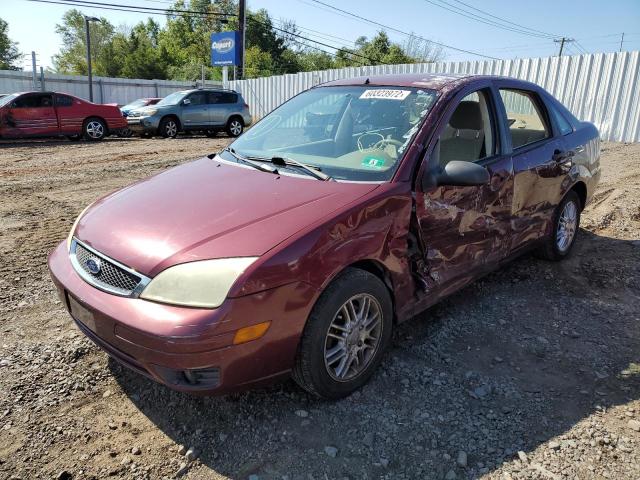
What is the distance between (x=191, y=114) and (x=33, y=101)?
178 inches

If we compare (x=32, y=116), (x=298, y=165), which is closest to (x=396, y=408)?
(x=298, y=165)

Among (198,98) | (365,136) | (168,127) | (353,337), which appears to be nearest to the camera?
(353,337)

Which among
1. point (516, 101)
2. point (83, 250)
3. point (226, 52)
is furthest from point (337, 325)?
point (226, 52)

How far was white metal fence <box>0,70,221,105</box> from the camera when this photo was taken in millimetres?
24531

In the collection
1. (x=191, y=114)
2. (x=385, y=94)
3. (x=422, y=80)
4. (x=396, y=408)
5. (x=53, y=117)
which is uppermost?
(x=422, y=80)

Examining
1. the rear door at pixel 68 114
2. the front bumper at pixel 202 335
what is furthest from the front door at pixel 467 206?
the rear door at pixel 68 114

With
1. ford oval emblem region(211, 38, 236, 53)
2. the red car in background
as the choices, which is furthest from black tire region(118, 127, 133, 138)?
ford oval emblem region(211, 38, 236, 53)

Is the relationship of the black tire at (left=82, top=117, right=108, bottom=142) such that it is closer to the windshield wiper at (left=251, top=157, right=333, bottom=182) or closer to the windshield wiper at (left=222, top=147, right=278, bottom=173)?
the windshield wiper at (left=222, top=147, right=278, bottom=173)

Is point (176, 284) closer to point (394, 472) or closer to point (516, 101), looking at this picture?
point (394, 472)

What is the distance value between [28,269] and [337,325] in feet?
10.4

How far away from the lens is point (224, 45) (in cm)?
2517

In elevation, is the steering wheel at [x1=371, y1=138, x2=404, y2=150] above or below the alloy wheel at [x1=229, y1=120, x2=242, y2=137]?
above

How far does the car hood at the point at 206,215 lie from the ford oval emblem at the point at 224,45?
23.9 meters

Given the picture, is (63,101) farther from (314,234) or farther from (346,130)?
(314,234)
